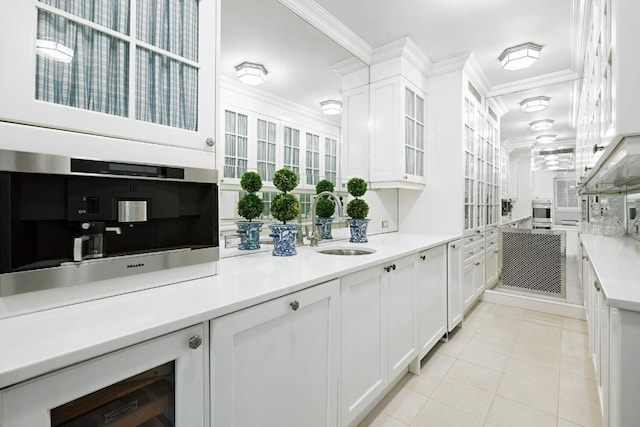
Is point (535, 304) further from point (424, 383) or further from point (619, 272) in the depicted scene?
point (619, 272)

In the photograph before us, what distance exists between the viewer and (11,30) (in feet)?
2.53

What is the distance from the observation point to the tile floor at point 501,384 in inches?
66.1

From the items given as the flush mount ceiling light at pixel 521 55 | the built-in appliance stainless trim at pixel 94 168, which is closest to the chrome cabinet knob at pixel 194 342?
the built-in appliance stainless trim at pixel 94 168

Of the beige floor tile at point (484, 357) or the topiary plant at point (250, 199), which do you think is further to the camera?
the beige floor tile at point (484, 357)

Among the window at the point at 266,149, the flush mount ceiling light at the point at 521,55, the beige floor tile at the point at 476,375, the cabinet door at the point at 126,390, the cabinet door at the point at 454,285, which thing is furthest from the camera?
the flush mount ceiling light at the point at 521,55

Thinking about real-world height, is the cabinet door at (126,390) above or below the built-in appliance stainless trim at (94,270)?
below

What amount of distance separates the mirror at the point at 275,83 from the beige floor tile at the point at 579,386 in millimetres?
1765

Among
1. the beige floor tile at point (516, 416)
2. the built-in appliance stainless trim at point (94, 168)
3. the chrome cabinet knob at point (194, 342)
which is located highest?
the built-in appliance stainless trim at point (94, 168)

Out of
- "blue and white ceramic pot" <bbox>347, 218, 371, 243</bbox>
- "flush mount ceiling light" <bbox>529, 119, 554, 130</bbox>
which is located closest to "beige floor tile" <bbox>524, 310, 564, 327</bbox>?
"blue and white ceramic pot" <bbox>347, 218, 371, 243</bbox>

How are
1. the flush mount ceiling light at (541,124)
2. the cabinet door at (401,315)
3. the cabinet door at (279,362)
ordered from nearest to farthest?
1. the cabinet door at (279,362)
2. the cabinet door at (401,315)
3. the flush mount ceiling light at (541,124)

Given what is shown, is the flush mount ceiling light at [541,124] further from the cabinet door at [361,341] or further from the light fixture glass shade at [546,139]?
the cabinet door at [361,341]

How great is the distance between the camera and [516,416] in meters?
1.69

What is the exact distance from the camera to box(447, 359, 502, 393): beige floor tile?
6.50 ft

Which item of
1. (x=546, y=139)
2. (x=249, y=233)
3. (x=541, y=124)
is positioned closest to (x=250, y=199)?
(x=249, y=233)
